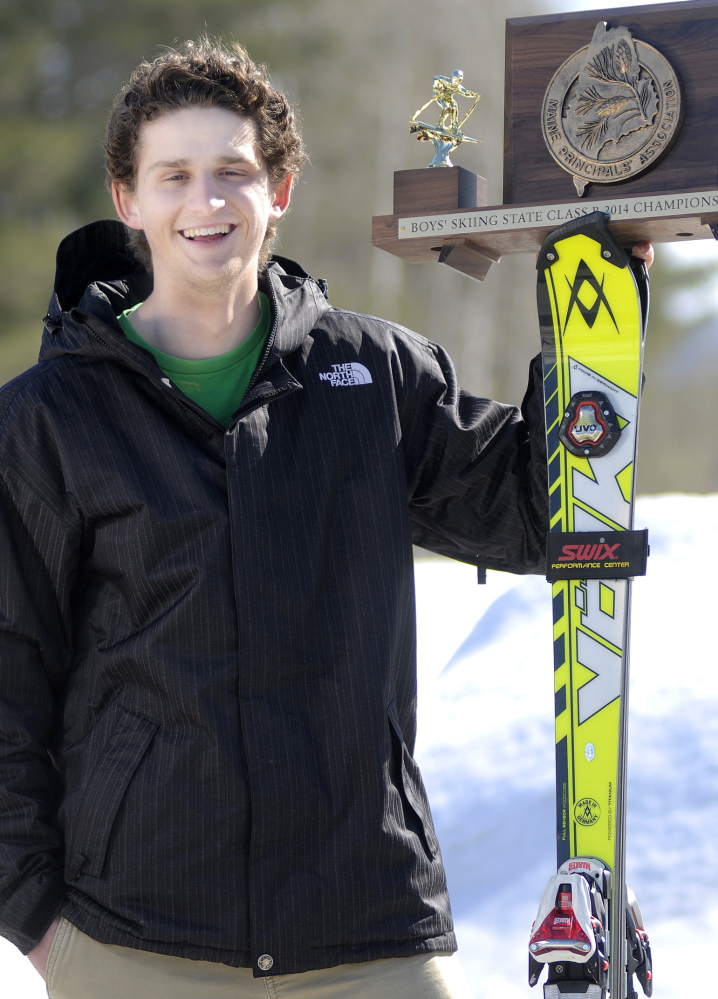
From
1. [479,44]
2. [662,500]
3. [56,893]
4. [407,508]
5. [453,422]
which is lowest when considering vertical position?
[56,893]

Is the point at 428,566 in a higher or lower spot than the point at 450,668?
higher

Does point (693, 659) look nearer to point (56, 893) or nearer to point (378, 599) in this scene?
point (378, 599)

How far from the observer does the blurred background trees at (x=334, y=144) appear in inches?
492

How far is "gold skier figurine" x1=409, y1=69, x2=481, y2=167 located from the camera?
6.49 ft

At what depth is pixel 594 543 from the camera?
5.84ft

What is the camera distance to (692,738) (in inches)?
125

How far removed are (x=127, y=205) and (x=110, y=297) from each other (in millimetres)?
146

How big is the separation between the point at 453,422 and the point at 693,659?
1795mm

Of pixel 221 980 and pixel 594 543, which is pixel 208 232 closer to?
pixel 594 543

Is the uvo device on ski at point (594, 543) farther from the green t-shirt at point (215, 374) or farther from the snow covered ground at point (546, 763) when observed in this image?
the snow covered ground at point (546, 763)

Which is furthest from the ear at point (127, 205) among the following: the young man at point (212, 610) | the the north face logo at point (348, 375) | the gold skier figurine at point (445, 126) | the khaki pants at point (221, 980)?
the khaki pants at point (221, 980)

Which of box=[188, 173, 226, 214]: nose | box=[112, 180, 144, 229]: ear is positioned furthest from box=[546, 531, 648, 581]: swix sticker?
box=[112, 180, 144, 229]: ear

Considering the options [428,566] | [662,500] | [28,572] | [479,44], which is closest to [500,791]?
[662,500]

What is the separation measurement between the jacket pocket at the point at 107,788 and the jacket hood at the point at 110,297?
501mm
